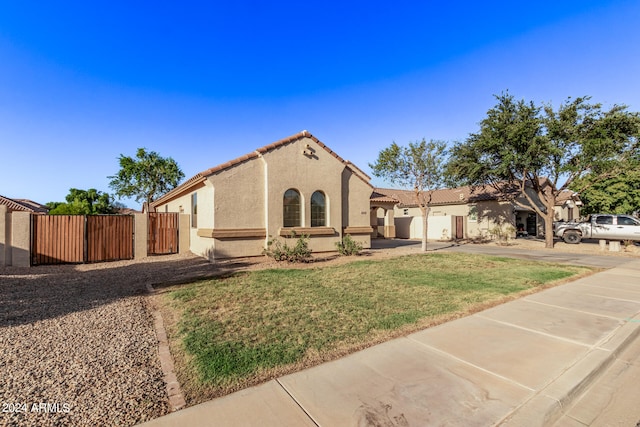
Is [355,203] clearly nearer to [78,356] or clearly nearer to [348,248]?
[348,248]

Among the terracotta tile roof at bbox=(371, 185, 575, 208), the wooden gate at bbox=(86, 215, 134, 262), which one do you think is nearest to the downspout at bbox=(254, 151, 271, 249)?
the wooden gate at bbox=(86, 215, 134, 262)

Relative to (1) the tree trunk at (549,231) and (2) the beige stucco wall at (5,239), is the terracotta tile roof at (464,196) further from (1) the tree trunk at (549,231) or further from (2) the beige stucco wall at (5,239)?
(2) the beige stucco wall at (5,239)

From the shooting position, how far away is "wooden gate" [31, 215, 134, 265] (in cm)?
1123

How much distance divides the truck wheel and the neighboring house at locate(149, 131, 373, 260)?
1582 cm

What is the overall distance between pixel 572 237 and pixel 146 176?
45.3 meters

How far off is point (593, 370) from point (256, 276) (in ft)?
24.5

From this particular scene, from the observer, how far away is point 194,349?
158 inches

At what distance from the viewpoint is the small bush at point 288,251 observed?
1143cm

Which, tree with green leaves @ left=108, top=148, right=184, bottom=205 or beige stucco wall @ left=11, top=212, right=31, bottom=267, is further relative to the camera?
tree with green leaves @ left=108, top=148, right=184, bottom=205

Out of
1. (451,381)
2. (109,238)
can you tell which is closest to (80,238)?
(109,238)

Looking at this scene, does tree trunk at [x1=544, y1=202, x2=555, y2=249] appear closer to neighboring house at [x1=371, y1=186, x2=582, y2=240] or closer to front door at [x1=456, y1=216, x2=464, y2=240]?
neighboring house at [x1=371, y1=186, x2=582, y2=240]

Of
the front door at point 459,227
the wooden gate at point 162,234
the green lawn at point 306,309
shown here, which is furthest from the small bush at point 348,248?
the front door at point 459,227

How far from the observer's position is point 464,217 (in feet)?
86.6

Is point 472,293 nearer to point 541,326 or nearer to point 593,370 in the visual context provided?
point 541,326
